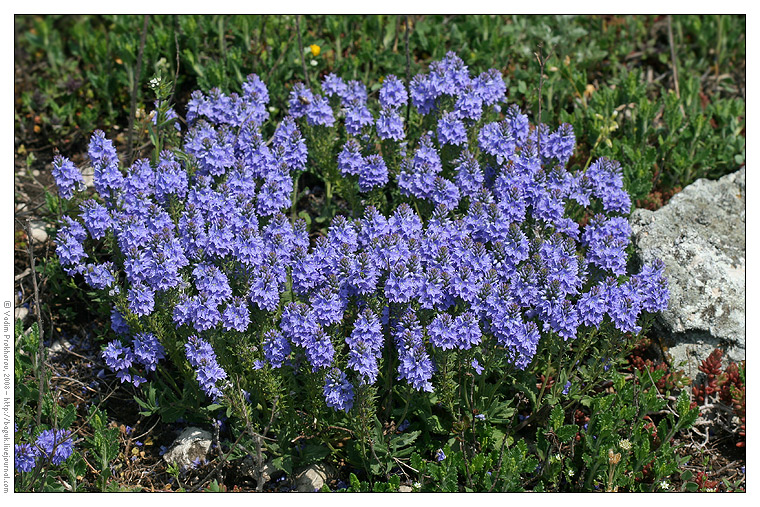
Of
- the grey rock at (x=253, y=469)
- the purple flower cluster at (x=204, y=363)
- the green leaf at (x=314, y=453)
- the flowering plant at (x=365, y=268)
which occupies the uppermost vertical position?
the flowering plant at (x=365, y=268)

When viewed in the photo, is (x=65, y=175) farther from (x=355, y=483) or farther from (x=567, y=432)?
(x=567, y=432)

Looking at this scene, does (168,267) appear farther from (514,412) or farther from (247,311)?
(514,412)

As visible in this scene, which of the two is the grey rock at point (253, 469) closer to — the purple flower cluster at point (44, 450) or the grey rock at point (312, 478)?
the grey rock at point (312, 478)

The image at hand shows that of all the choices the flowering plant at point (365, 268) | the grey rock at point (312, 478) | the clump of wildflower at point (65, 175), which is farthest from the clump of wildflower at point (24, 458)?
the clump of wildflower at point (65, 175)

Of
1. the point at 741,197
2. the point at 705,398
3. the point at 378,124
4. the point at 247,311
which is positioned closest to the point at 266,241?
the point at 247,311

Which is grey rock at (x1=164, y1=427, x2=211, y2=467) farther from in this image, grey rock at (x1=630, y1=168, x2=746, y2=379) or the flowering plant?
grey rock at (x1=630, y1=168, x2=746, y2=379)

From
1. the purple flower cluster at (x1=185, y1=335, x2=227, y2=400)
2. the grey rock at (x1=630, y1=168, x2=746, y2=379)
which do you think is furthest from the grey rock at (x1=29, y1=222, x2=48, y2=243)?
the grey rock at (x1=630, y1=168, x2=746, y2=379)

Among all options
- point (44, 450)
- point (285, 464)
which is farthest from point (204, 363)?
point (44, 450)

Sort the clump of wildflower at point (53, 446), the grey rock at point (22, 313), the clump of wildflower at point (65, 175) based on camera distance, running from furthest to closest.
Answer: the grey rock at point (22, 313)
the clump of wildflower at point (65, 175)
the clump of wildflower at point (53, 446)
